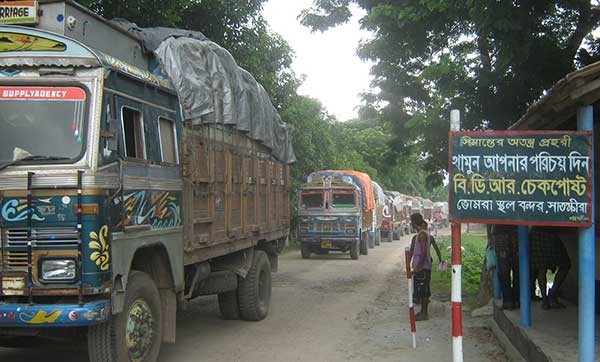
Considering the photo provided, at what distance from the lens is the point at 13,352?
22.2ft

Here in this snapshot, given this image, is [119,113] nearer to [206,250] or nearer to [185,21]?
[206,250]

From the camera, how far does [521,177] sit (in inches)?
187

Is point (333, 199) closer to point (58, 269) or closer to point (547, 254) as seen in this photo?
point (547, 254)

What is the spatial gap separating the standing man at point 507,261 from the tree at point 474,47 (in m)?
2.31

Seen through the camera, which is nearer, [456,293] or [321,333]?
[456,293]

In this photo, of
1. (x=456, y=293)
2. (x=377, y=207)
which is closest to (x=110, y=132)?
(x=456, y=293)

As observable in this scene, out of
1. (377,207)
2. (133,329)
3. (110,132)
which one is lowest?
(133,329)

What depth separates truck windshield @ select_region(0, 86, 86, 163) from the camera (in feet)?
15.4

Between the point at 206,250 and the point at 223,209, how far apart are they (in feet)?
2.40

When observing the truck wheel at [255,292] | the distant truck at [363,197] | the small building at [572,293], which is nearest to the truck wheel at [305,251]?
the distant truck at [363,197]

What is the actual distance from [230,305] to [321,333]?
151 cm

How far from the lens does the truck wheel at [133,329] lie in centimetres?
480

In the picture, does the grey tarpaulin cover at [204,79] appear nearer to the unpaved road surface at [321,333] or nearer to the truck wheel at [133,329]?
the truck wheel at [133,329]

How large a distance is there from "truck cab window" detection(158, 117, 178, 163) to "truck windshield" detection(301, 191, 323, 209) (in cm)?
1369
